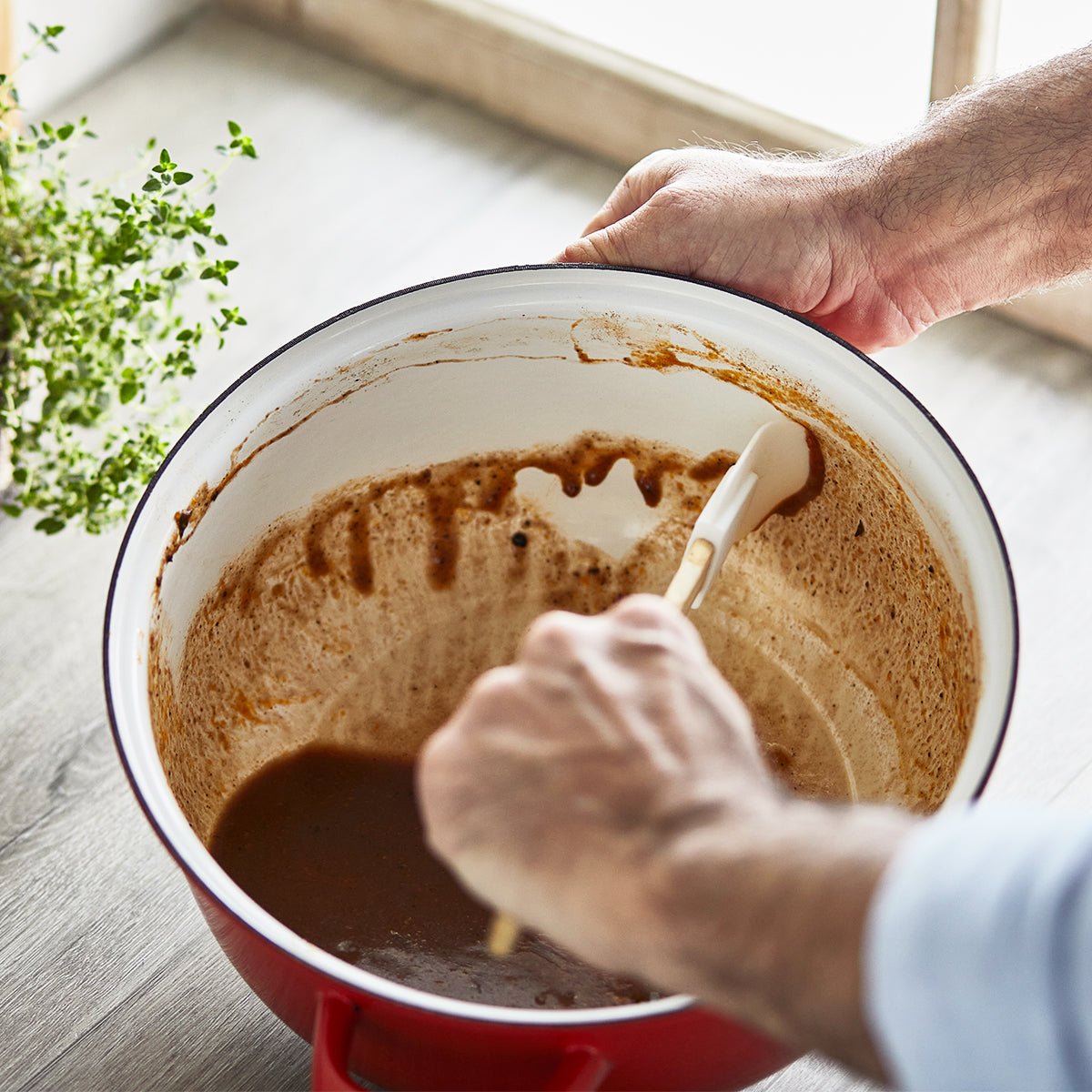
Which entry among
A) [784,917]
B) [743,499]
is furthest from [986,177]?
[784,917]

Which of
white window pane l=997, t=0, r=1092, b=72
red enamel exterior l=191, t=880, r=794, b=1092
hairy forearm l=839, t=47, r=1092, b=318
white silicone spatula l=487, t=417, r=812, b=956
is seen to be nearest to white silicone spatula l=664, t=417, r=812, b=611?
white silicone spatula l=487, t=417, r=812, b=956

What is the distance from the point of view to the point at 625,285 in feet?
2.38

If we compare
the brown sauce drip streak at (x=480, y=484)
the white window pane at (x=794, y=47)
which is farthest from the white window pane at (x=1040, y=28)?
the brown sauce drip streak at (x=480, y=484)

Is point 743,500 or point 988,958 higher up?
point 988,958

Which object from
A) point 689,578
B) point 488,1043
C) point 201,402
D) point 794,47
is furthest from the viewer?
point 794,47

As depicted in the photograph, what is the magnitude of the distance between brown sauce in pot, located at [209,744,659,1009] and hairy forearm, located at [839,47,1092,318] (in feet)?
1.50

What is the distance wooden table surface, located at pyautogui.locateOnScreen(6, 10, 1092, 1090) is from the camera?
766mm

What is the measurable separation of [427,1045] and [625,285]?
1.41 ft

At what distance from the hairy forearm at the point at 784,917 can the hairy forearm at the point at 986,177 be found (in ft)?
1.60

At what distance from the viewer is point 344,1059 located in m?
0.50

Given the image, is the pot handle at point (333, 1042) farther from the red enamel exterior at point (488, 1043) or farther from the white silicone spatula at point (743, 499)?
the white silicone spatula at point (743, 499)

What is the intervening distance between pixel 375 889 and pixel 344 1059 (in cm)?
22

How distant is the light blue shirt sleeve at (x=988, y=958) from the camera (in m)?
0.32

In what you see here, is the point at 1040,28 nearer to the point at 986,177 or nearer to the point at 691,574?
the point at 986,177
